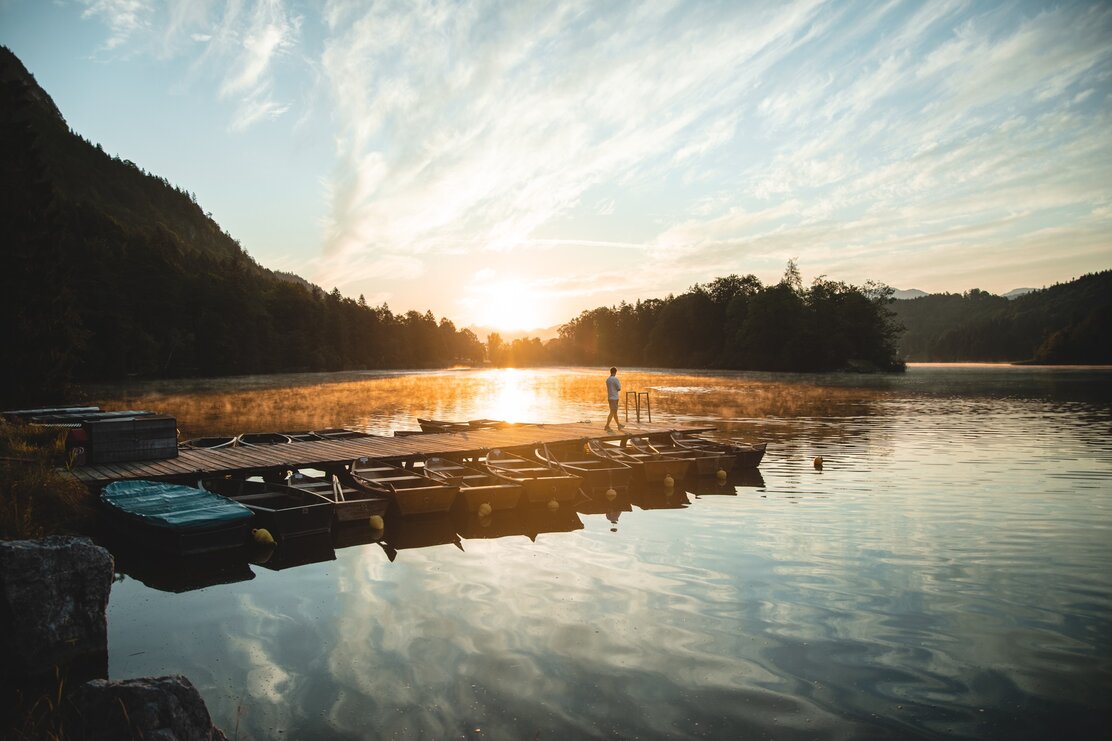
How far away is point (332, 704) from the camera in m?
7.84

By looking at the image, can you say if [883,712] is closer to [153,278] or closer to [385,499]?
[385,499]

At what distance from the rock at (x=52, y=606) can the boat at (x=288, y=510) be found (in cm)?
606

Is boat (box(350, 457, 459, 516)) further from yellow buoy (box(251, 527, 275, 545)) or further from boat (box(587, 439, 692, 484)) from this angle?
boat (box(587, 439, 692, 484))

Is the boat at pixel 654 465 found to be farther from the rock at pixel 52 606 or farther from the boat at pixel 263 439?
the rock at pixel 52 606

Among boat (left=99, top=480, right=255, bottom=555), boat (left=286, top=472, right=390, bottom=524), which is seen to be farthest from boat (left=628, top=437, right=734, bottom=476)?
boat (left=99, top=480, right=255, bottom=555)

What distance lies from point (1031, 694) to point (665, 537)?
8.63 metres

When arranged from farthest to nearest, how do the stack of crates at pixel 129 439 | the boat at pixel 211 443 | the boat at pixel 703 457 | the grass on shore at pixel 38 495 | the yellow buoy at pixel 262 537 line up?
the boat at pixel 211 443 < the boat at pixel 703 457 < the stack of crates at pixel 129 439 < the yellow buoy at pixel 262 537 < the grass on shore at pixel 38 495

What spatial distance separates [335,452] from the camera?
2183cm

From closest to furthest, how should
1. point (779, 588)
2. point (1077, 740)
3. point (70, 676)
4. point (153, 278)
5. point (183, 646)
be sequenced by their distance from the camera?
1. point (1077, 740)
2. point (70, 676)
3. point (183, 646)
4. point (779, 588)
5. point (153, 278)

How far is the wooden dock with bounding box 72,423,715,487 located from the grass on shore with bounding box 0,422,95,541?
73 cm

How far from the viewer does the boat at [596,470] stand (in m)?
21.1

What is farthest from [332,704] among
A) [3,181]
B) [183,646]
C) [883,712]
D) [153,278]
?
[153,278]

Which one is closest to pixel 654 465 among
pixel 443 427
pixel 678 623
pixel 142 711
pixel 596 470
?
pixel 596 470

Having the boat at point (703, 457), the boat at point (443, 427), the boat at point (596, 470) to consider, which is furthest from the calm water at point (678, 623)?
the boat at point (443, 427)
